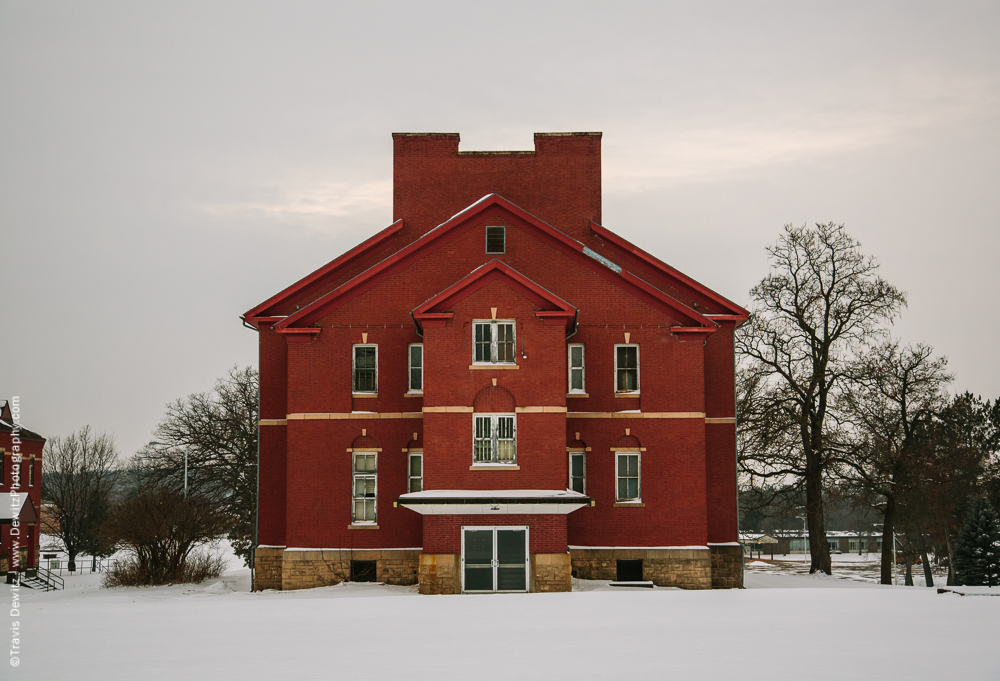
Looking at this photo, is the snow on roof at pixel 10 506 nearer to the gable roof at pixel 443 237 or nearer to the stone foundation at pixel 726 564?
the gable roof at pixel 443 237

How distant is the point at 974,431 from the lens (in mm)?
56125

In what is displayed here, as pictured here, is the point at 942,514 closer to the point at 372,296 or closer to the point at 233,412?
the point at 372,296

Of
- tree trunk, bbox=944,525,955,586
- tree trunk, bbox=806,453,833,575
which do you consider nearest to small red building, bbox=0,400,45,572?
tree trunk, bbox=806,453,833,575

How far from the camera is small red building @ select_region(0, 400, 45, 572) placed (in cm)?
4997

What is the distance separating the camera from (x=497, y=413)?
97.0 feet

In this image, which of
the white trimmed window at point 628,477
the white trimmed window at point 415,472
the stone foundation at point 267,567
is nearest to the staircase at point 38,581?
the stone foundation at point 267,567

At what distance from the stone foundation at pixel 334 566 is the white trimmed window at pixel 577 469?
5.67 metres

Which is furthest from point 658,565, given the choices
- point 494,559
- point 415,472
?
point 415,472

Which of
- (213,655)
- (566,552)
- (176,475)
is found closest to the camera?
(213,655)

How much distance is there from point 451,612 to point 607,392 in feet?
38.5

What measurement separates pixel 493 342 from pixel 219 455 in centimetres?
3110

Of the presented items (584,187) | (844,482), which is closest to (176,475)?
(584,187)

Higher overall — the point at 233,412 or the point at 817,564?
the point at 233,412

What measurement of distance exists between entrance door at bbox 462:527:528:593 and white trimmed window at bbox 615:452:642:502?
15.3ft
